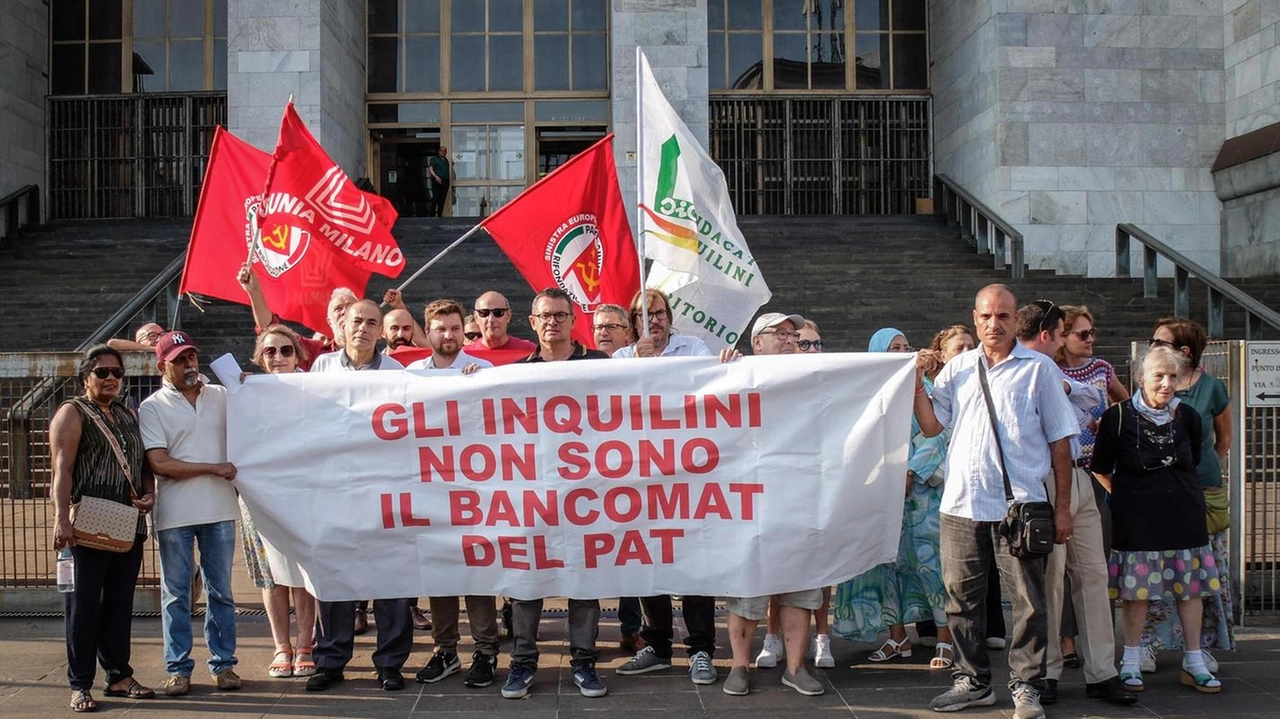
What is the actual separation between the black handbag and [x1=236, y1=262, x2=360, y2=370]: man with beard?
12.4 ft

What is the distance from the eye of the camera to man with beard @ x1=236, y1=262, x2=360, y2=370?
744 cm

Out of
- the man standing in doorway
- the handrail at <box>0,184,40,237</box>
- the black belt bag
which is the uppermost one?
the man standing in doorway

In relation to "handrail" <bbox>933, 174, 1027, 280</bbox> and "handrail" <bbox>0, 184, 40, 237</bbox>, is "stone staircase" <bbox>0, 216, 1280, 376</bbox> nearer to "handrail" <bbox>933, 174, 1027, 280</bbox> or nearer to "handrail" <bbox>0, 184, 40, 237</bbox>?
"handrail" <bbox>933, 174, 1027, 280</bbox>

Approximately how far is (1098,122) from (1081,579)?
51.9 feet

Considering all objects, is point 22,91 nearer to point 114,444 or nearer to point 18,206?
point 18,206

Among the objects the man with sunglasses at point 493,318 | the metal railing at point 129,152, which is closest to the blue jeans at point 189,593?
the man with sunglasses at point 493,318

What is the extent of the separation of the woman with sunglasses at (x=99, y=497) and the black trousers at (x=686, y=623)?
8.45ft

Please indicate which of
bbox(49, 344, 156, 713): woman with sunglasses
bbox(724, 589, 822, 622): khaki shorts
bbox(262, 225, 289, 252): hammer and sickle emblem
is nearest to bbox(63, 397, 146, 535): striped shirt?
bbox(49, 344, 156, 713): woman with sunglasses

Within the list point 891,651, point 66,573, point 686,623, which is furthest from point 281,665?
point 891,651

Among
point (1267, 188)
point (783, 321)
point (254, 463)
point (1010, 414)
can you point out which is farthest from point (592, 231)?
point (1267, 188)

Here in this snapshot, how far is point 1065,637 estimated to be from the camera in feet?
21.2

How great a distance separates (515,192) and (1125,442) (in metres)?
18.6

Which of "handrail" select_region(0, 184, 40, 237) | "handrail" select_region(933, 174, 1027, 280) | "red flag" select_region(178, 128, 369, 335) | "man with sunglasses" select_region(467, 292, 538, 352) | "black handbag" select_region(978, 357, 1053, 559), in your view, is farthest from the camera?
"handrail" select_region(0, 184, 40, 237)

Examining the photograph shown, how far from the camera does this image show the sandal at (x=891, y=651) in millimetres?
6617
